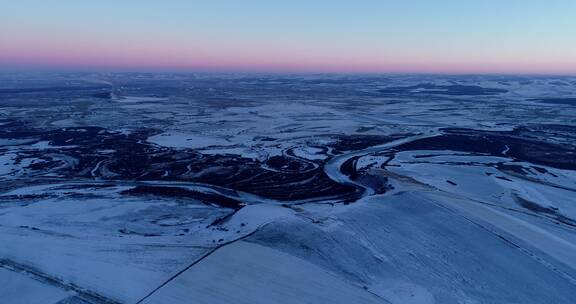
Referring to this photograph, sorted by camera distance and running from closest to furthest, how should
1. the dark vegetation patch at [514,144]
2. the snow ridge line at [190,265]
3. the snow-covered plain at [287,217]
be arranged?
the snow ridge line at [190,265] → the snow-covered plain at [287,217] → the dark vegetation patch at [514,144]

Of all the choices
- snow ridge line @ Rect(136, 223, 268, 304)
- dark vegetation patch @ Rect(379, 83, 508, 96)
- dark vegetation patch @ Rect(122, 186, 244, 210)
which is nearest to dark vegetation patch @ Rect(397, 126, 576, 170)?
dark vegetation patch @ Rect(122, 186, 244, 210)

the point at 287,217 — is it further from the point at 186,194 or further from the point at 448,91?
the point at 448,91

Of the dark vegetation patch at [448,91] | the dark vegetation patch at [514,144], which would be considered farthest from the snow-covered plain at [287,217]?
the dark vegetation patch at [448,91]

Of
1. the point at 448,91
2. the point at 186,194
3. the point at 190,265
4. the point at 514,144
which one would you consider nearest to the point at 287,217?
the point at 190,265

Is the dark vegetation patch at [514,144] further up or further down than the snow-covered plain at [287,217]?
further up

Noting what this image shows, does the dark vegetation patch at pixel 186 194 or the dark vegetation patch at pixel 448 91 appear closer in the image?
the dark vegetation patch at pixel 186 194

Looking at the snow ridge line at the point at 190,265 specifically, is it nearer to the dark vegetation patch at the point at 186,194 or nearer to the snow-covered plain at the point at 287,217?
the snow-covered plain at the point at 287,217

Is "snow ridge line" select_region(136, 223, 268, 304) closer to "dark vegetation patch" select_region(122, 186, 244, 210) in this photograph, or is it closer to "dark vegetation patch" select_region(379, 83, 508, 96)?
"dark vegetation patch" select_region(122, 186, 244, 210)

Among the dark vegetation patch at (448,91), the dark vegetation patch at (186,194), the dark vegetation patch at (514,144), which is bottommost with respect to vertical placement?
the dark vegetation patch at (186,194)

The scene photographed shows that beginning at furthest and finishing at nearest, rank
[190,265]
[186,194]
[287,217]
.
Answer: [186,194], [287,217], [190,265]

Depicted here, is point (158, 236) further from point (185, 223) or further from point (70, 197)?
point (70, 197)
